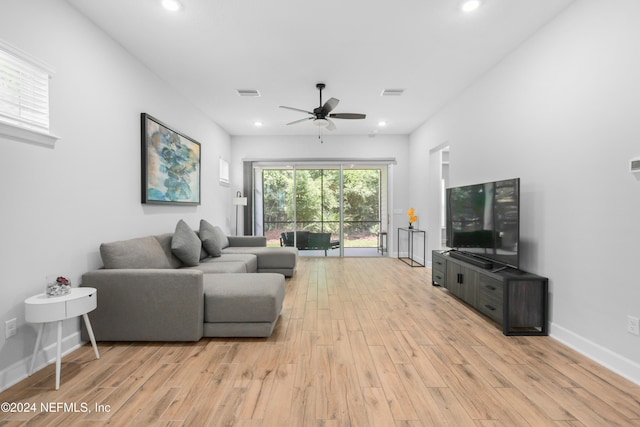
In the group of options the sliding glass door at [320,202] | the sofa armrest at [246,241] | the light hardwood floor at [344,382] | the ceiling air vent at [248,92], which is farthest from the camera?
the sliding glass door at [320,202]

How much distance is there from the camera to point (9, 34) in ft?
6.65

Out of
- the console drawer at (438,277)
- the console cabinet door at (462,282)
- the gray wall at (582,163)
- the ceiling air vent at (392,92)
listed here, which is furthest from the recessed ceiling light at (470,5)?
the console drawer at (438,277)

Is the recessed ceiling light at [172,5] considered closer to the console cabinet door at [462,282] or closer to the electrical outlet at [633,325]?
the console cabinet door at [462,282]

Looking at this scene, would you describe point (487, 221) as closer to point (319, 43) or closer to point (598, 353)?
point (598, 353)

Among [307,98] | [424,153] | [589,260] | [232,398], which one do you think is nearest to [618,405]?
[589,260]

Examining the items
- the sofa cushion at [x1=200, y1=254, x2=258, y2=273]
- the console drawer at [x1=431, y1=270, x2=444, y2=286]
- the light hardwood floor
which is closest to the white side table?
the light hardwood floor

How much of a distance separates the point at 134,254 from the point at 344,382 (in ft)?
7.27

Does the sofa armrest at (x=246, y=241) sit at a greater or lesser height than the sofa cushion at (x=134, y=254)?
lesser

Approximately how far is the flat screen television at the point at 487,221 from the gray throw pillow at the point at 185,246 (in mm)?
3348

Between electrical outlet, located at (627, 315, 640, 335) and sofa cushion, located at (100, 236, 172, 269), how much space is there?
387 centimetres

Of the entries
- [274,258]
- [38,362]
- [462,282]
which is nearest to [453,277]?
[462,282]

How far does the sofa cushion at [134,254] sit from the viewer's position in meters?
2.69

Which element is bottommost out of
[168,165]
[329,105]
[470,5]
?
[168,165]

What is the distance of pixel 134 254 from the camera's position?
2912mm
